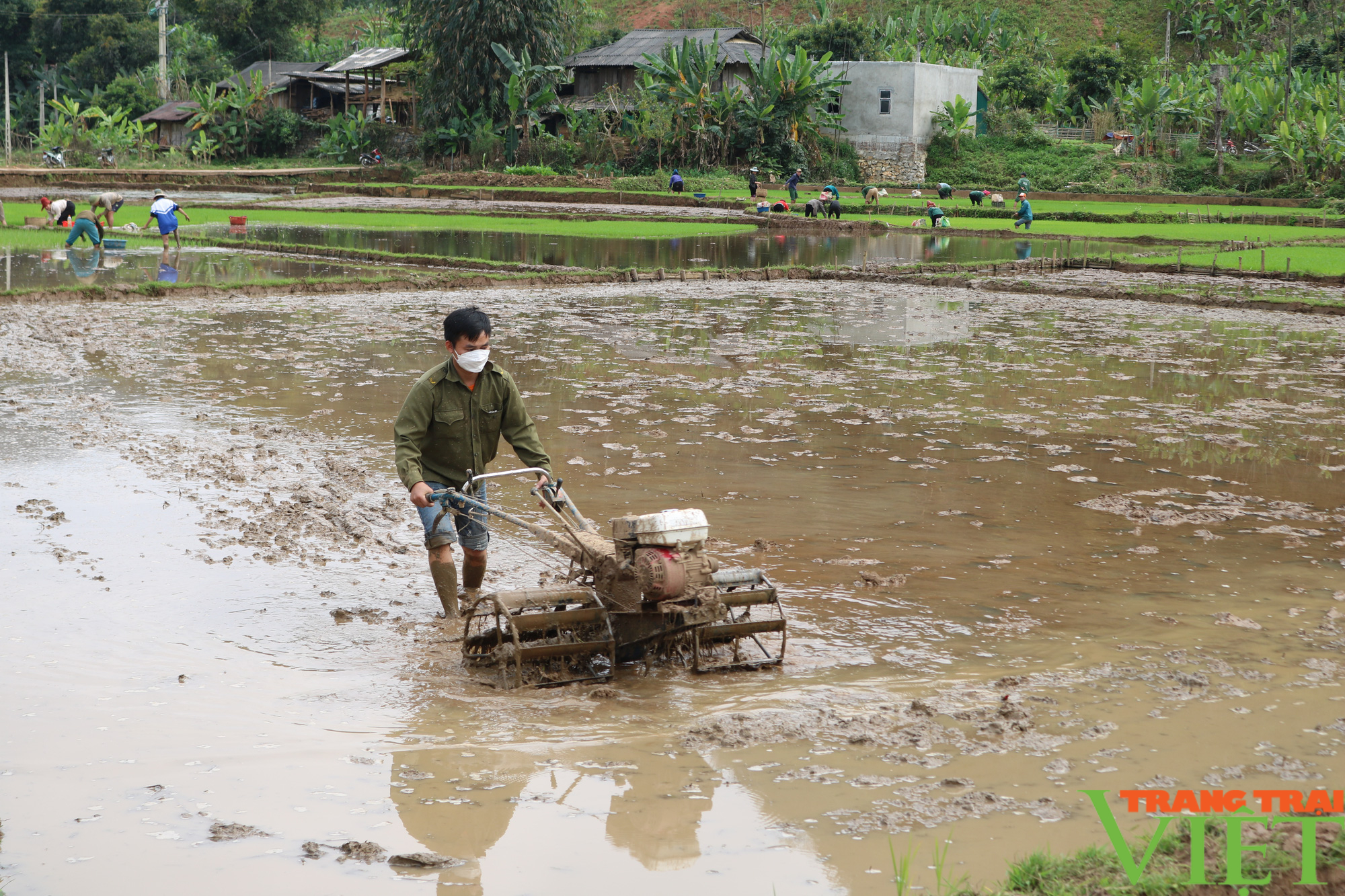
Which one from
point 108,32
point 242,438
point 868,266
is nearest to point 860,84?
point 868,266

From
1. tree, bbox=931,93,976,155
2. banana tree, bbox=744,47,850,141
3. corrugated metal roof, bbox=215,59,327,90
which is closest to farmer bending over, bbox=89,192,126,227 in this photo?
banana tree, bbox=744,47,850,141

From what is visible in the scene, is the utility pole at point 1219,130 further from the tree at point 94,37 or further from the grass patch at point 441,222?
the tree at point 94,37

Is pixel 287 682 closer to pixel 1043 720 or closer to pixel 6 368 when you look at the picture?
pixel 1043 720

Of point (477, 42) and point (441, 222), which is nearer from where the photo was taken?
point (441, 222)

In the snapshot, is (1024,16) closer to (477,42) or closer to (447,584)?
(477,42)

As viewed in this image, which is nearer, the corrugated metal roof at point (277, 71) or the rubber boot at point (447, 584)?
the rubber boot at point (447, 584)

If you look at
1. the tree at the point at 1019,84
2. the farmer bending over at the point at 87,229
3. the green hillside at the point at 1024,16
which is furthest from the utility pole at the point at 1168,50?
the farmer bending over at the point at 87,229

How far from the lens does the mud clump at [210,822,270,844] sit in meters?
3.43

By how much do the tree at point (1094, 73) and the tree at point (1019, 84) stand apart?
4.01ft

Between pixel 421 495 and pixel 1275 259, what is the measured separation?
2285 cm

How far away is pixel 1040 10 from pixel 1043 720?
81.8 meters

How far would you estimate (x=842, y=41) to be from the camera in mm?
53312

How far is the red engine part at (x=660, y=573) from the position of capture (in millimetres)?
4535

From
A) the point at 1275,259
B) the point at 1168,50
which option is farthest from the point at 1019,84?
the point at 1275,259
